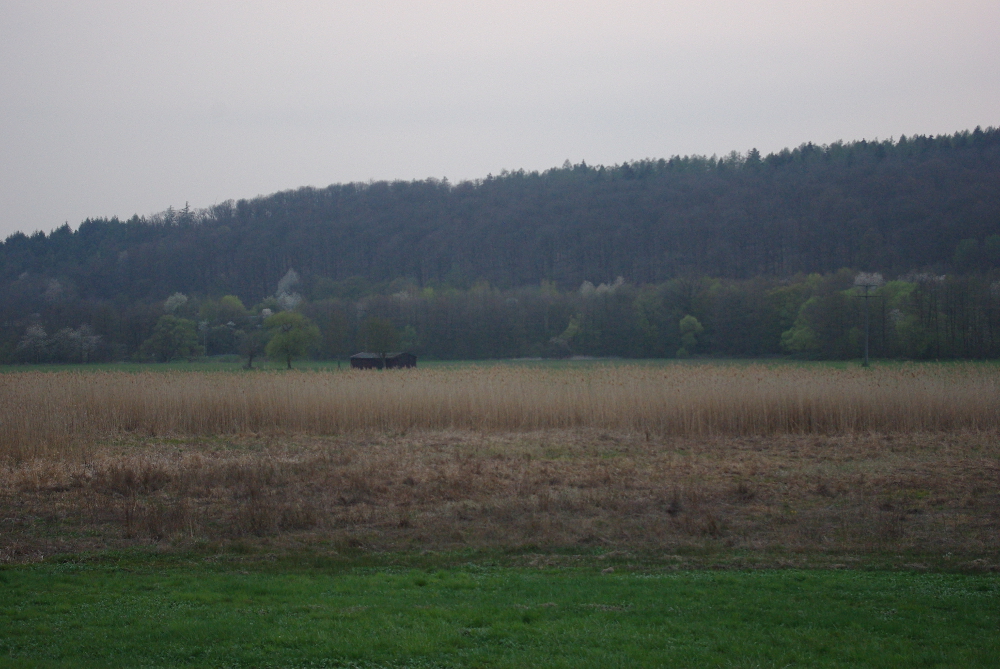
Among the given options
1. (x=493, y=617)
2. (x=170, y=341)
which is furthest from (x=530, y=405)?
(x=170, y=341)

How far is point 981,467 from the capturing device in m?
13.2

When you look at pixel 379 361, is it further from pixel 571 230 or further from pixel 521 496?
pixel 571 230

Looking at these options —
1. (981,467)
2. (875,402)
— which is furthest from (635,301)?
(981,467)

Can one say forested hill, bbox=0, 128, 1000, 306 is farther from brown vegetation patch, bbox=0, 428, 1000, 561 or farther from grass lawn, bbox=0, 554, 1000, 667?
grass lawn, bbox=0, 554, 1000, 667

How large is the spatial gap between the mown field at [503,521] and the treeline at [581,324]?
101 ft

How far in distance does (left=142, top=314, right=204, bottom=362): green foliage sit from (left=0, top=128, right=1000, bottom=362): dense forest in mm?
204

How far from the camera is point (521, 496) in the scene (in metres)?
11.2

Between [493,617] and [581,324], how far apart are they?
224 ft

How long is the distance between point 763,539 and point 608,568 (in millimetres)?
2326

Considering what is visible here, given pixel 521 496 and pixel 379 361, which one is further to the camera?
pixel 379 361

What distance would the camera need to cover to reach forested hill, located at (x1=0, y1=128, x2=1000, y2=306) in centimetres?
8375

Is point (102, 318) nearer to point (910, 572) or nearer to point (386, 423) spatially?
point (386, 423)

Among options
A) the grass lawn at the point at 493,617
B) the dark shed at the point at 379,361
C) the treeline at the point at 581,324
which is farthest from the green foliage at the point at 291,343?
the grass lawn at the point at 493,617

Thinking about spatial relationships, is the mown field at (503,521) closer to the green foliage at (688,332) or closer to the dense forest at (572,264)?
the dense forest at (572,264)
